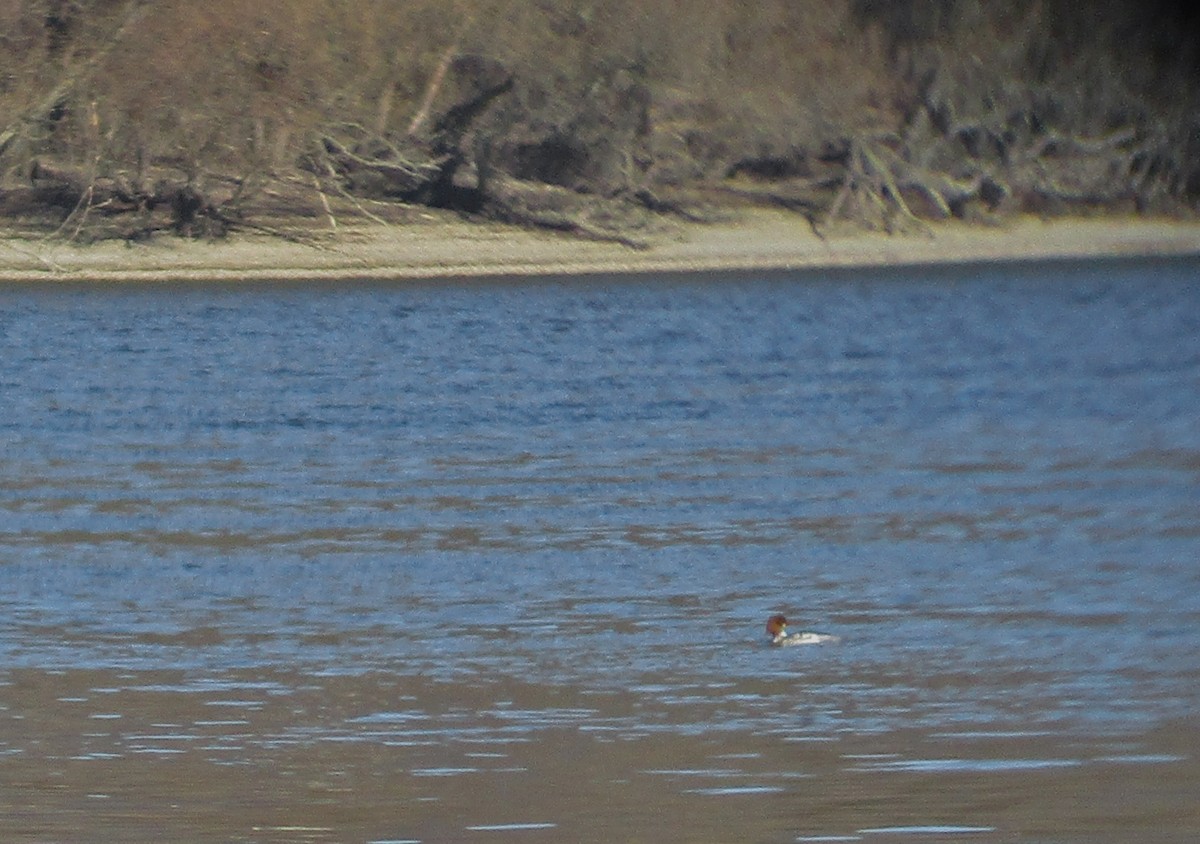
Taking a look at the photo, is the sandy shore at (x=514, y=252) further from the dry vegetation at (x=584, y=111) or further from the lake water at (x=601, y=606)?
the lake water at (x=601, y=606)

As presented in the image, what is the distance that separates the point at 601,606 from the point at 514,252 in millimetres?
32675

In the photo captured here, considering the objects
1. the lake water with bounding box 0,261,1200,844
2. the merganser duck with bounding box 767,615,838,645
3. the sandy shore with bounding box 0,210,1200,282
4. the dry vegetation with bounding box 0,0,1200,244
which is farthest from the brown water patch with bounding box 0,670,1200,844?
the dry vegetation with bounding box 0,0,1200,244

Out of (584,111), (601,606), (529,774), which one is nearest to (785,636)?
(601,606)

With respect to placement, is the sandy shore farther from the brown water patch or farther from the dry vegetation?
the brown water patch

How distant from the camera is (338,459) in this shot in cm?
1461

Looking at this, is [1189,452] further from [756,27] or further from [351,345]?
[756,27]

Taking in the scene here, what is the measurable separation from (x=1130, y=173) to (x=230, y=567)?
38.4 m

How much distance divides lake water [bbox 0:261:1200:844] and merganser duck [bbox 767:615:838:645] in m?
0.09

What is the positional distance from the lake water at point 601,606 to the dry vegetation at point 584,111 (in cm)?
2093

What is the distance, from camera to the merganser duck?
26.2ft

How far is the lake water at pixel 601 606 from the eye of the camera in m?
5.89

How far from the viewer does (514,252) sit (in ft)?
136

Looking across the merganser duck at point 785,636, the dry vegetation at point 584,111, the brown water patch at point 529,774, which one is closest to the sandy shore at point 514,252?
the dry vegetation at point 584,111

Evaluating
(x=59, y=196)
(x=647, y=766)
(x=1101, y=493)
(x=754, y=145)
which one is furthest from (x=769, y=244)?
(x=647, y=766)
